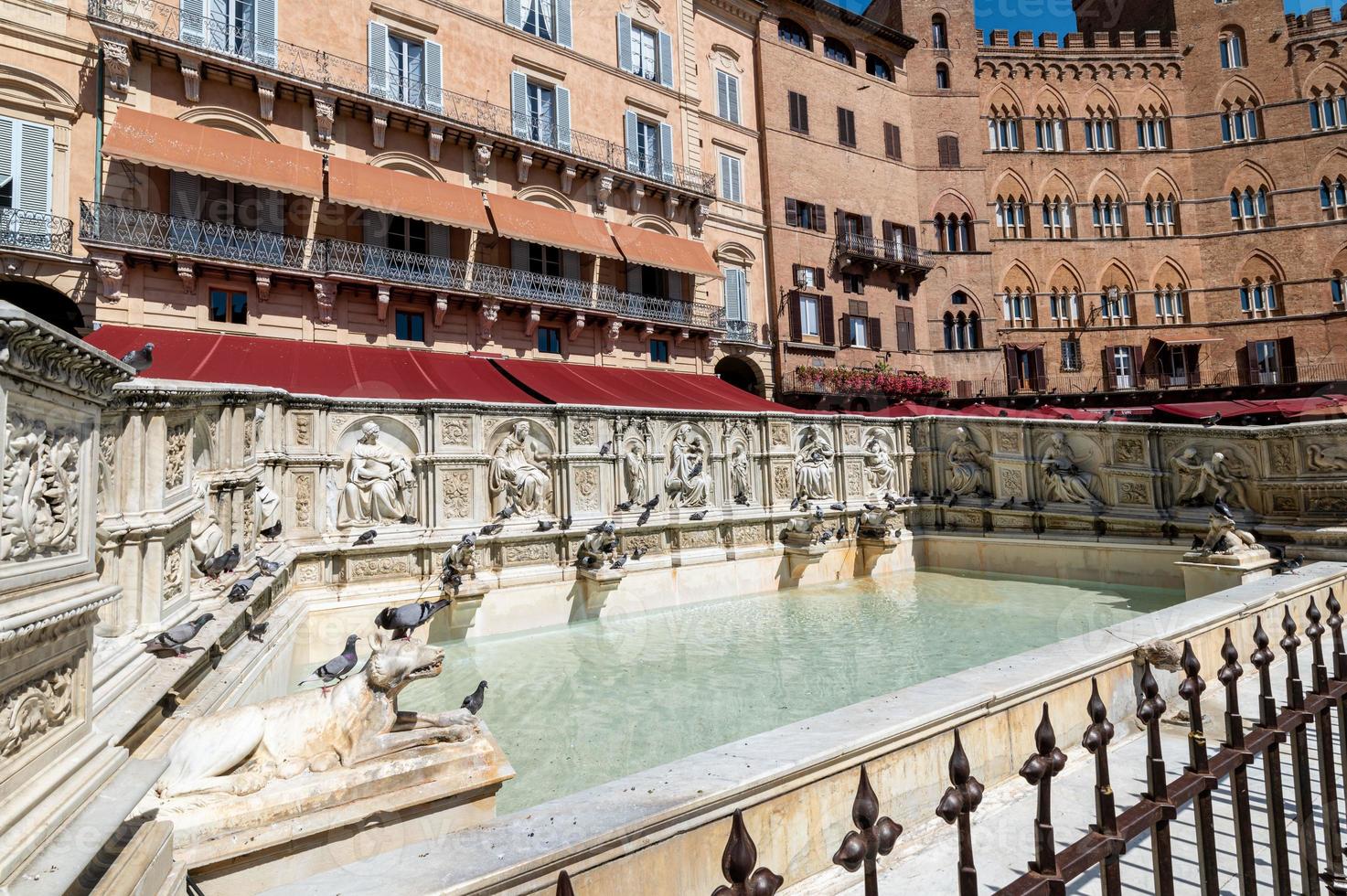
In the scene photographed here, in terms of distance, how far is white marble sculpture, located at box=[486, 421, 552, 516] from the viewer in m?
9.29

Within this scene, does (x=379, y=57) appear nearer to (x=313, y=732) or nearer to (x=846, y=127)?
(x=846, y=127)

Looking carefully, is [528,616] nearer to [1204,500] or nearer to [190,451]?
[190,451]

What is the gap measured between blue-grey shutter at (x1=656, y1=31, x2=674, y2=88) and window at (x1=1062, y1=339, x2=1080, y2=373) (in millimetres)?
21780

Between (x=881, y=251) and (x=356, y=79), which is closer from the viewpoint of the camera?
(x=356, y=79)

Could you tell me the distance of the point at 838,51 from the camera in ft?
97.2

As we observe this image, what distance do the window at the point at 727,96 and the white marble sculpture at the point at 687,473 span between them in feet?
59.3

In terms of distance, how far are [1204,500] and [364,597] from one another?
37.4 ft

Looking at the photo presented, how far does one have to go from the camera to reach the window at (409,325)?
17.5 metres

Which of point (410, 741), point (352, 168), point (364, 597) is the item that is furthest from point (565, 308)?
point (410, 741)

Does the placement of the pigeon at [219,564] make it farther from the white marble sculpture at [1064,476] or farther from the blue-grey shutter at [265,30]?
the blue-grey shutter at [265,30]

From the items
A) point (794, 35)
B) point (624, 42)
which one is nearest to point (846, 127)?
point (794, 35)

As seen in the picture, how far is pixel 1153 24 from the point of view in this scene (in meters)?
36.4

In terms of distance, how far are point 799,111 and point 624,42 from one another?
26.7ft

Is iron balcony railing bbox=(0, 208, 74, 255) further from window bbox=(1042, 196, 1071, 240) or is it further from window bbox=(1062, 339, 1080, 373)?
window bbox=(1042, 196, 1071, 240)
